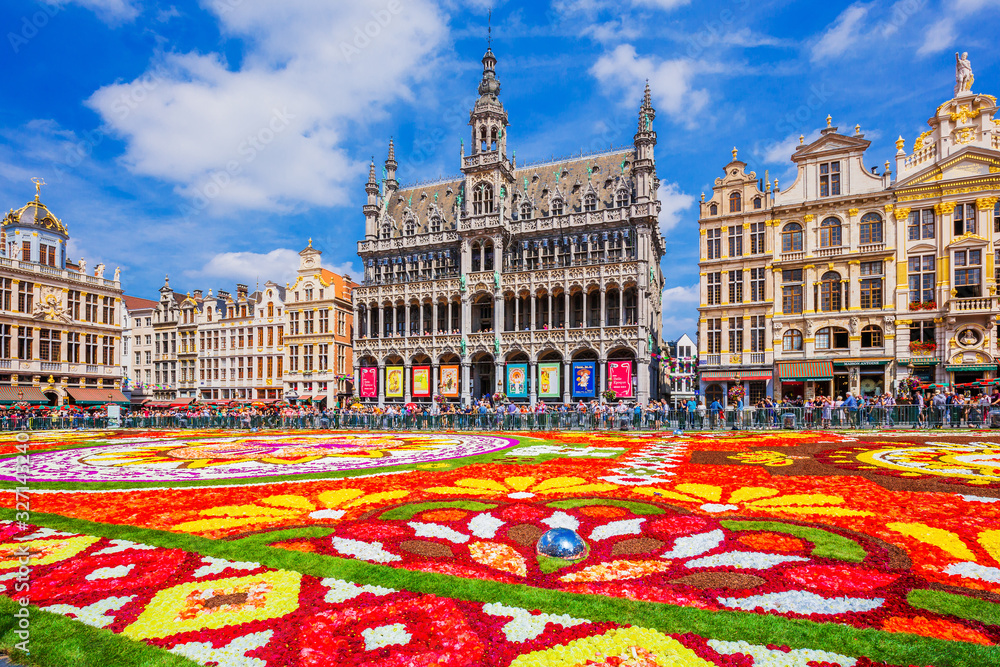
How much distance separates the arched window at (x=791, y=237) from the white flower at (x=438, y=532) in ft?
116

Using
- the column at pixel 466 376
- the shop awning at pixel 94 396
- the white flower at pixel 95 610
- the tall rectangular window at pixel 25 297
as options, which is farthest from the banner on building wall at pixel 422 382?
the white flower at pixel 95 610

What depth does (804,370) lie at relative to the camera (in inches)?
1358

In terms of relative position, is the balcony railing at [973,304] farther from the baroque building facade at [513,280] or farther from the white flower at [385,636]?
the white flower at [385,636]

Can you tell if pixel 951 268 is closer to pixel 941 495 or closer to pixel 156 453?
pixel 941 495

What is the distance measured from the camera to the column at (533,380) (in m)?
41.9

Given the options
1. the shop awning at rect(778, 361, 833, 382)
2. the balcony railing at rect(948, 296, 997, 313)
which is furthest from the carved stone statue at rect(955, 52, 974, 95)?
the shop awning at rect(778, 361, 833, 382)

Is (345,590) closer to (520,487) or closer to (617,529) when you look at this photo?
(617,529)

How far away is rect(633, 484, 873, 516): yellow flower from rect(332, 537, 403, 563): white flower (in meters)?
4.63

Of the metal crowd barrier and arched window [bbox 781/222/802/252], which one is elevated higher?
arched window [bbox 781/222/802/252]

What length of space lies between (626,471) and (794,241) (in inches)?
1204

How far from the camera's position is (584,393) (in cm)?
4034

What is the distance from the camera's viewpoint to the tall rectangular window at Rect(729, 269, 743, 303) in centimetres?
3738

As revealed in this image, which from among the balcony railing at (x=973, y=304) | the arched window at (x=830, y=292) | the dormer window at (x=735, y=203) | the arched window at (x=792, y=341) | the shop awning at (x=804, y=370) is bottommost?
the shop awning at (x=804, y=370)

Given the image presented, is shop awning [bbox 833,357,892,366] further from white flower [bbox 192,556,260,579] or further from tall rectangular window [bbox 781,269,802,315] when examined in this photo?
white flower [bbox 192,556,260,579]
